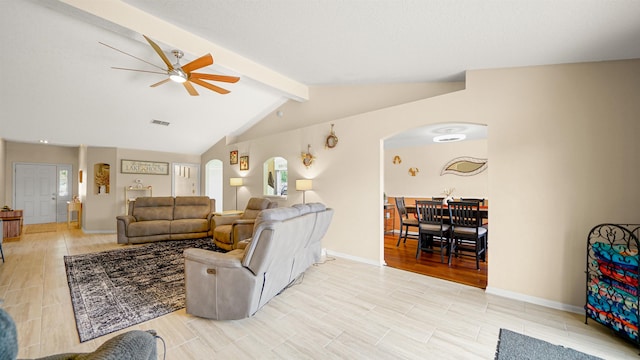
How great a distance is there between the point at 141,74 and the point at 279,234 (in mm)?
3939

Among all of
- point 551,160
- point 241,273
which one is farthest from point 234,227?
point 551,160

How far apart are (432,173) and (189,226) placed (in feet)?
19.7

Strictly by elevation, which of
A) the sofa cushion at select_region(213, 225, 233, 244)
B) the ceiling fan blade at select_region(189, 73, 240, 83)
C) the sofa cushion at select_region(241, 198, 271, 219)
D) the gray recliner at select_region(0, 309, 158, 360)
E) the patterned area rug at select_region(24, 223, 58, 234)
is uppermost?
the ceiling fan blade at select_region(189, 73, 240, 83)

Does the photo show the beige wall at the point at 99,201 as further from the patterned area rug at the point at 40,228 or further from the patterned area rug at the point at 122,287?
the patterned area rug at the point at 122,287

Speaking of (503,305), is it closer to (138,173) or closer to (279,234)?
(279,234)

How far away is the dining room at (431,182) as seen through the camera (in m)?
4.11

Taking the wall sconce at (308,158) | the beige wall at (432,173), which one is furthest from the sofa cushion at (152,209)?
the beige wall at (432,173)

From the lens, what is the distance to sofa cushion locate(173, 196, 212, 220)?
587 centimetres

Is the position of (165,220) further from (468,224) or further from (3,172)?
(468,224)

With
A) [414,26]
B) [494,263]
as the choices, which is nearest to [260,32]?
[414,26]

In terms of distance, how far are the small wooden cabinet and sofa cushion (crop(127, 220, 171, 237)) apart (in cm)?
214

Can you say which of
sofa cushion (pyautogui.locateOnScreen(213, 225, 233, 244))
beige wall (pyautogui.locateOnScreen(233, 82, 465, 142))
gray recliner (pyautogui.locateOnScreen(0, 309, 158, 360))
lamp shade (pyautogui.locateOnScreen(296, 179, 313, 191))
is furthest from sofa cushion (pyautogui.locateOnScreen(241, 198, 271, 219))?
gray recliner (pyautogui.locateOnScreen(0, 309, 158, 360))

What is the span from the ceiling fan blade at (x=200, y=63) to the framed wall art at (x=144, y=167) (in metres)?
5.36

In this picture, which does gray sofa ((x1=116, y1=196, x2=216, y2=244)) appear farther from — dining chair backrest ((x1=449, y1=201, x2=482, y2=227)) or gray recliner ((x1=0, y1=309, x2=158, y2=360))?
gray recliner ((x1=0, y1=309, x2=158, y2=360))
